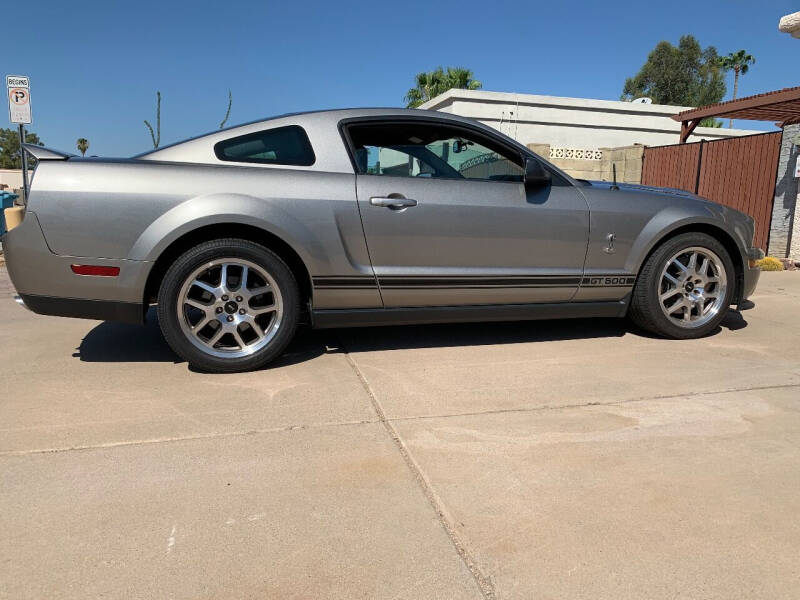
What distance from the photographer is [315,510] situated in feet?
7.16

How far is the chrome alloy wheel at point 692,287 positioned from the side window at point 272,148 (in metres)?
2.71

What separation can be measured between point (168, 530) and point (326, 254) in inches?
77.8

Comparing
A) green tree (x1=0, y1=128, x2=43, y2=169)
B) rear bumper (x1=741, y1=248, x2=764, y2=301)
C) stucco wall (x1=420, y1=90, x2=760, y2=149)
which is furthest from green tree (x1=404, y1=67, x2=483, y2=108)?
green tree (x1=0, y1=128, x2=43, y2=169)

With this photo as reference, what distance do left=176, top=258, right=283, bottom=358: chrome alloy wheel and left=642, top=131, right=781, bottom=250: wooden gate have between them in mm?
→ 8145

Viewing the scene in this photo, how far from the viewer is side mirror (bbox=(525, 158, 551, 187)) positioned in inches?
154

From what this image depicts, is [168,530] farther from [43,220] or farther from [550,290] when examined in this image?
[550,290]

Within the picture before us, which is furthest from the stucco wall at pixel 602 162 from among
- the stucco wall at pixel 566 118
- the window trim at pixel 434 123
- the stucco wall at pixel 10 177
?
the stucco wall at pixel 10 177

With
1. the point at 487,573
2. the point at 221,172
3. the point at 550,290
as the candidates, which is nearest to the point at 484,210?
the point at 550,290

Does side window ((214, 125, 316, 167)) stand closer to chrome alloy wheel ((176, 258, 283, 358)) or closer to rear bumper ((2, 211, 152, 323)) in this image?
chrome alloy wheel ((176, 258, 283, 358))

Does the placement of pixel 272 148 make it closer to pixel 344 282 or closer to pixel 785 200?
pixel 344 282

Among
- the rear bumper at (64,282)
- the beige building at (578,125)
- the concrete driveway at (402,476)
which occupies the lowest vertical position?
the concrete driveway at (402,476)

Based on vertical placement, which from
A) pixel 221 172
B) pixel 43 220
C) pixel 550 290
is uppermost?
pixel 221 172

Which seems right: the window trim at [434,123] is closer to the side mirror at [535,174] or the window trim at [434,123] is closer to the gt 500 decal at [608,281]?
the side mirror at [535,174]

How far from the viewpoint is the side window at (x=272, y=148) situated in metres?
3.64
